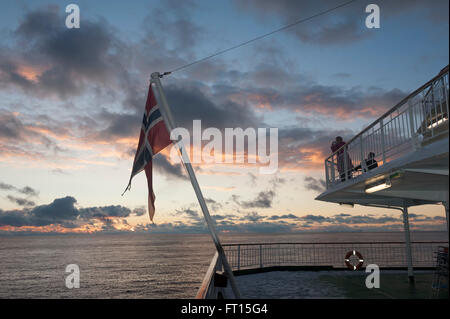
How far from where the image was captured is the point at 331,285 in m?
12.3

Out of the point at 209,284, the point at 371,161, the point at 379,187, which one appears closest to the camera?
the point at 209,284

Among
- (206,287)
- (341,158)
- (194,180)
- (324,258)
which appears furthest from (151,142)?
(324,258)

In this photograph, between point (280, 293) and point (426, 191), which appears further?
point (280, 293)

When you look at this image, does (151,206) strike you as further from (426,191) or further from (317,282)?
(317,282)

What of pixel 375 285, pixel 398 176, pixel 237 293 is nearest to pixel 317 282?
pixel 375 285

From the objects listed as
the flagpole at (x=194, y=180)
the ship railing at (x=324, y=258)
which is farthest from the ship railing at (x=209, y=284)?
the ship railing at (x=324, y=258)

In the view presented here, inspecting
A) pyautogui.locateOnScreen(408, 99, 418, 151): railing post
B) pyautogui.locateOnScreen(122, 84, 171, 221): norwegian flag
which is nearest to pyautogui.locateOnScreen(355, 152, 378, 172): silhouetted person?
pyautogui.locateOnScreen(408, 99, 418, 151): railing post

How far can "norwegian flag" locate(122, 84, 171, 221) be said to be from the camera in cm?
589

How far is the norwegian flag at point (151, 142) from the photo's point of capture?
5.89 m

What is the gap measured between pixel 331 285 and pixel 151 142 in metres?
9.38

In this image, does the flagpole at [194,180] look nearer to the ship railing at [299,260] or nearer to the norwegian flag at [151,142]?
the ship railing at [299,260]

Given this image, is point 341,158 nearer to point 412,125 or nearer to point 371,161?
point 371,161
